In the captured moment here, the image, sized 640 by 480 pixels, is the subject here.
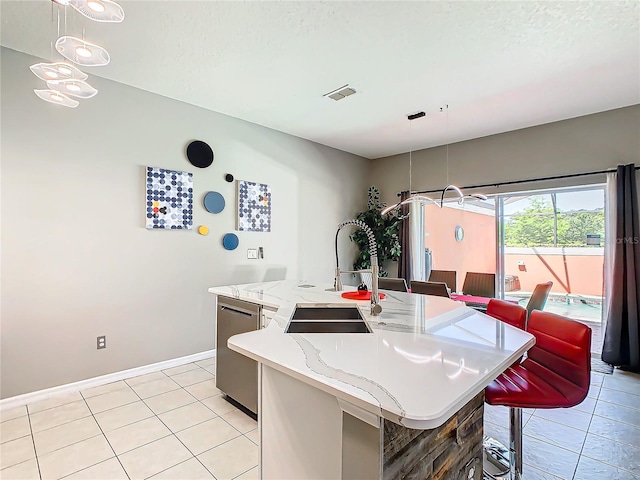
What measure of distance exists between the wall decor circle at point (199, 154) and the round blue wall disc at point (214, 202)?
33cm

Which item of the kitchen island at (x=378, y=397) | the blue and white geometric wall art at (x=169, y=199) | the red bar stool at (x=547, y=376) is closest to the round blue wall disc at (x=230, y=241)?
the blue and white geometric wall art at (x=169, y=199)

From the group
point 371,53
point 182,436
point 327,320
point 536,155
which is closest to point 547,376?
point 327,320

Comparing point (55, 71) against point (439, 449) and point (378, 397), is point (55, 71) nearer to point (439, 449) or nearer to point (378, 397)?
point (378, 397)

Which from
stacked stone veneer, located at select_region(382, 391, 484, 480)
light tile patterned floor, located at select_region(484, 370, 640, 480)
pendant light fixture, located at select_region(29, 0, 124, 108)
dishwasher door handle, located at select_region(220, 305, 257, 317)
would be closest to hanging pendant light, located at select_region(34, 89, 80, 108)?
pendant light fixture, located at select_region(29, 0, 124, 108)

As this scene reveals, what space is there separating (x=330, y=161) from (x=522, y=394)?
4.23 meters

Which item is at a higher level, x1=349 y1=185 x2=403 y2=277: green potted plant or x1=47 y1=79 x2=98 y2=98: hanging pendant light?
x1=47 y1=79 x2=98 y2=98: hanging pendant light

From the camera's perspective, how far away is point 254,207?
409 centimetres

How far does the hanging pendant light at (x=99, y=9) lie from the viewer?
138cm

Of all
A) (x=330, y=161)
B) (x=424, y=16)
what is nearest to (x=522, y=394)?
(x=424, y=16)

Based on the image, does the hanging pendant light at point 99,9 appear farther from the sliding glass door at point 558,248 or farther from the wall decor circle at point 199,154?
the sliding glass door at point 558,248

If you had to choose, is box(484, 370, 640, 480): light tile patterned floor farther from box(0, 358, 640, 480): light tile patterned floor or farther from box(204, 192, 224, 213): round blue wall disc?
box(204, 192, 224, 213): round blue wall disc

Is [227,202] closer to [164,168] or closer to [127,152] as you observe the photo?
[164,168]

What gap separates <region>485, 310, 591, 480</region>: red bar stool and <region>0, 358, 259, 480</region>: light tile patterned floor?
4.59 ft

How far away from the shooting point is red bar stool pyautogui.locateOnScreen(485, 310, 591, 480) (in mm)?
1419
